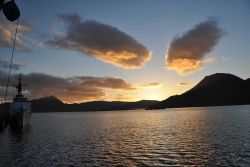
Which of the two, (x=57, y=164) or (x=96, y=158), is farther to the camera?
(x=96, y=158)

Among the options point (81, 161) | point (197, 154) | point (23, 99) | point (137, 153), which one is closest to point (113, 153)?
point (137, 153)

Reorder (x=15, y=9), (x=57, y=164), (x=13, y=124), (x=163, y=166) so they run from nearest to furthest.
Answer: (x=15, y=9), (x=163, y=166), (x=57, y=164), (x=13, y=124)

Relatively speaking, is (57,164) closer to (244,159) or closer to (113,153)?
(113,153)

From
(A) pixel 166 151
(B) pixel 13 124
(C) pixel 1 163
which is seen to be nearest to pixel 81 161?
(C) pixel 1 163

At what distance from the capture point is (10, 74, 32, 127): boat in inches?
3701

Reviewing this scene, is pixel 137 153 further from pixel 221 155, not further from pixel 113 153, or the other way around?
pixel 221 155

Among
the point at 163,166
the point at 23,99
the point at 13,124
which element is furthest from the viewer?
the point at 23,99

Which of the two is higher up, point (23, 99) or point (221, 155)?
point (23, 99)

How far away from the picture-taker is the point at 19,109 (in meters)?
93.4

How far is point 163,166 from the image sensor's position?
2892 cm

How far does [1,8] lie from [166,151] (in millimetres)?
35768

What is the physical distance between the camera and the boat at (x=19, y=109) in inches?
3701

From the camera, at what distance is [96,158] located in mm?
35031

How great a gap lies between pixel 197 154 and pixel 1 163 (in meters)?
25.8
